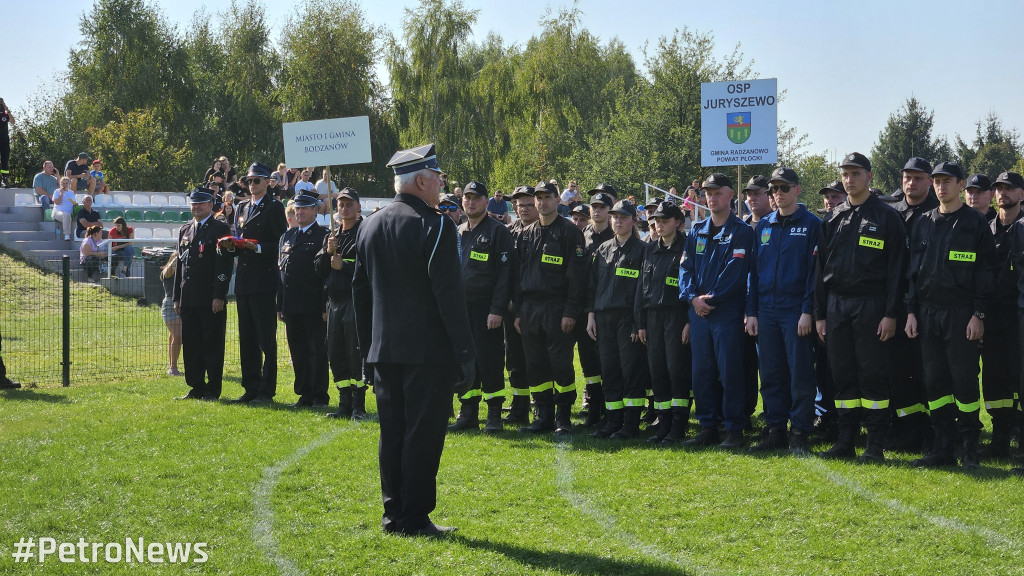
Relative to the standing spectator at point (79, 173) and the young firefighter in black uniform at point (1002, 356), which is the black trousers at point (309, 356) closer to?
the young firefighter in black uniform at point (1002, 356)

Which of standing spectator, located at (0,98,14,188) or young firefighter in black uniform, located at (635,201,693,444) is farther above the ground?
standing spectator, located at (0,98,14,188)

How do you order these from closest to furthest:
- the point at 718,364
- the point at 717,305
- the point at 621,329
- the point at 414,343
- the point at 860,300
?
1. the point at 414,343
2. the point at 860,300
3. the point at 717,305
4. the point at 718,364
5. the point at 621,329

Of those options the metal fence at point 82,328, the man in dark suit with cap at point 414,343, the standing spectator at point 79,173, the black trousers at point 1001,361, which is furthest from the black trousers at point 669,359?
the standing spectator at point 79,173

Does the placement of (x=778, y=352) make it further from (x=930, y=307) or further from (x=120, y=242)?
(x=120, y=242)

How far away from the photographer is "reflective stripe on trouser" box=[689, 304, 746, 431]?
27.5ft

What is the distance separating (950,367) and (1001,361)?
29.8 inches

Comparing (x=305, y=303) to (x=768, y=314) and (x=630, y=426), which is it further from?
(x=768, y=314)

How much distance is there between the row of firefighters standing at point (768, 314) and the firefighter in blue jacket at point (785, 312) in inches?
0.5

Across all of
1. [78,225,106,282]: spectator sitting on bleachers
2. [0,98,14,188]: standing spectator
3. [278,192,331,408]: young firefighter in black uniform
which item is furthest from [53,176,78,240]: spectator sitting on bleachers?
[278,192,331,408]: young firefighter in black uniform

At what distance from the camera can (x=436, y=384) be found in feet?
19.3

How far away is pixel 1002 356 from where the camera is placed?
25.9ft

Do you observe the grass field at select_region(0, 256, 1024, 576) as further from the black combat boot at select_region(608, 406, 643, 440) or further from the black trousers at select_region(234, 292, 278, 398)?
the black trousers at select_region(234, 292, 278, 398)

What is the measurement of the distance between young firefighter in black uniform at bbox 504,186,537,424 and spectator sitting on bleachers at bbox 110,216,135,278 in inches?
513

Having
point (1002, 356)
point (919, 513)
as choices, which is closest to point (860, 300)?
point (1002, 356)
